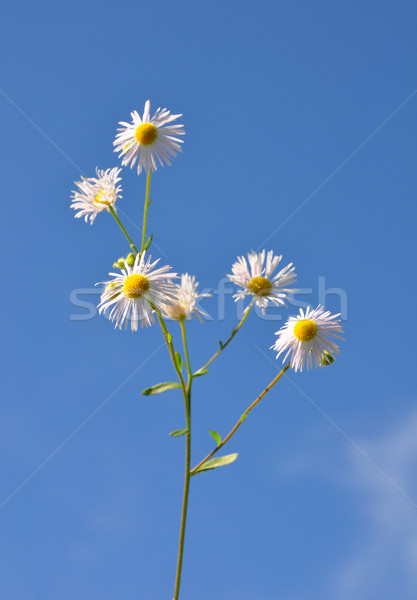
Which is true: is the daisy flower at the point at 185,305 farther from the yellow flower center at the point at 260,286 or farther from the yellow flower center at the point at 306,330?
the yellow flower center at the point at 306,330

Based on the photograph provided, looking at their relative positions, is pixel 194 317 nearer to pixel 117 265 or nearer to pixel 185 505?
pixel 117 265

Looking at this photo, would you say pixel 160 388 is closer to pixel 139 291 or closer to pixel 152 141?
pixel 139 291

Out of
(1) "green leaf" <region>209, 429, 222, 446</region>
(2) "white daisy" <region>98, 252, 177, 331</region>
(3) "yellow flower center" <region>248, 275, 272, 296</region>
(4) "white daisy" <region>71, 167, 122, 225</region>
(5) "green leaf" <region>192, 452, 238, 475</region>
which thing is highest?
(4) "white daisy" <region>71, 167, 122, 225</region>

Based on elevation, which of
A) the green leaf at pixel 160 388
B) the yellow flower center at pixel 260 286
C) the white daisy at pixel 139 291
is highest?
the white daisy at pixel 139 291

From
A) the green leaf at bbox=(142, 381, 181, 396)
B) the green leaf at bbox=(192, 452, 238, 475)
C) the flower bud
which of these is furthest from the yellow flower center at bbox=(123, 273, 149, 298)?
the flower bud

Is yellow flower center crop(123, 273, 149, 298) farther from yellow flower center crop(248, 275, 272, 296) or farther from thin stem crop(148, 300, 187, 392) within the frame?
yellow flower center crop(248, 275, 272, 296)

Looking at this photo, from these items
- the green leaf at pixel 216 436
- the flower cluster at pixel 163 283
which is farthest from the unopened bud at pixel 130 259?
the green leaf at pixel 216 436
